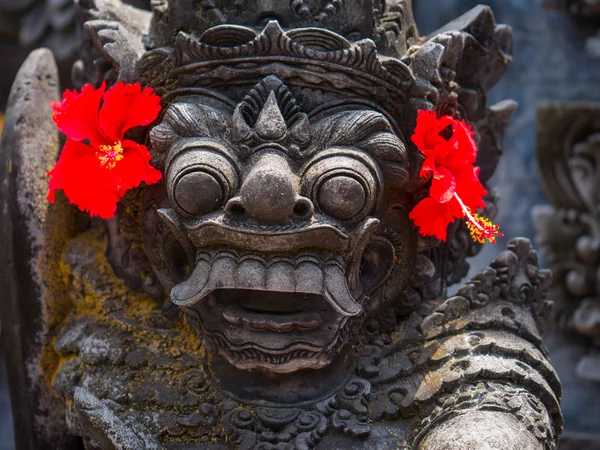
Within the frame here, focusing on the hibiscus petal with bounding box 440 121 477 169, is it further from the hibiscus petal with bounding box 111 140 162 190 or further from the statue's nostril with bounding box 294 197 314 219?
the hibiscus petal with bounding box 111 140 162 190

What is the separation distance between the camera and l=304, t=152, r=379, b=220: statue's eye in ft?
6.26

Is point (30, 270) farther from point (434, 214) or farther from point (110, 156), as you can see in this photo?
point (434, 214)

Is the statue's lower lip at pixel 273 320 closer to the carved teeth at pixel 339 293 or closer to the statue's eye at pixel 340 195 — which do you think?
the carved teeth at pixel 339 293


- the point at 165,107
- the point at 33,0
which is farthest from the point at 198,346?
the point at 33,0

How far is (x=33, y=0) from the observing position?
406cm

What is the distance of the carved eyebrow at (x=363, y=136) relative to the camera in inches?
77.2

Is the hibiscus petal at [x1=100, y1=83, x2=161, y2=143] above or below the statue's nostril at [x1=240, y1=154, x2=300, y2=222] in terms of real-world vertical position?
above

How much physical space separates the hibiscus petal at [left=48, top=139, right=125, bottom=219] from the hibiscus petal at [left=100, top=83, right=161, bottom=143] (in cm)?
7

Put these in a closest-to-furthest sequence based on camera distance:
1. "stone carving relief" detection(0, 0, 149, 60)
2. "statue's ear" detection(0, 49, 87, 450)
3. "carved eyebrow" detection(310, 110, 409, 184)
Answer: "carved eyebrow" detection(310, 110, 409, 184) → "statue's ear" detection(0, 49, 87, 450) → "stone carving relief" detection(0, 0, 149, 60)

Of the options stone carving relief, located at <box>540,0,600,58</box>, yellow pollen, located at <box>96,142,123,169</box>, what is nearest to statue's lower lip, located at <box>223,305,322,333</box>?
yellow pollen, located at <box>96,142,123,169</box>

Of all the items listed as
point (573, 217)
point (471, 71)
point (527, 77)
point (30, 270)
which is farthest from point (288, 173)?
point (527, 77)

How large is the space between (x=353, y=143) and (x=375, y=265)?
0.29 meters

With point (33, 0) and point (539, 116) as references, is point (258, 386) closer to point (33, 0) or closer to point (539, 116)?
point (539, 116)

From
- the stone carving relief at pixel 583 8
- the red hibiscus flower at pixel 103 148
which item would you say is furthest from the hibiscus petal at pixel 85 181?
the stone carving relief at pixel 583 8
